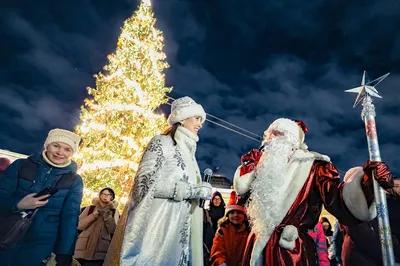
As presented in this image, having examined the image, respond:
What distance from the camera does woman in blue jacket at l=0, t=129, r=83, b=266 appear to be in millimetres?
2609

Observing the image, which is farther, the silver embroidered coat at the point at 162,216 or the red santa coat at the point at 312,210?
the red santa coat at the point at 312,210

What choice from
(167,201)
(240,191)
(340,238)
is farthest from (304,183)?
(340,238)

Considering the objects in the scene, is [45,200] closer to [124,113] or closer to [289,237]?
[289,237]

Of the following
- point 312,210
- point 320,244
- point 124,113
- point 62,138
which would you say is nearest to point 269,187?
point 312,210

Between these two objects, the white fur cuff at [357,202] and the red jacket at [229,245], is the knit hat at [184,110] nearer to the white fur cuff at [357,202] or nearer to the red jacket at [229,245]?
the white fur cuff at [357,202]

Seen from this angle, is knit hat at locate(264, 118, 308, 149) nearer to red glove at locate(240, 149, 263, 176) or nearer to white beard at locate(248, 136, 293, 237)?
white beard at locate(248, 136, 293, 237)

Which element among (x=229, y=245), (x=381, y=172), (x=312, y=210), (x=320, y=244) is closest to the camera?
(x=381, y=172)

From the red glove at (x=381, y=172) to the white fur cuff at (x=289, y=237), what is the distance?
2.73ft

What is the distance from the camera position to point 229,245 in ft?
13.1

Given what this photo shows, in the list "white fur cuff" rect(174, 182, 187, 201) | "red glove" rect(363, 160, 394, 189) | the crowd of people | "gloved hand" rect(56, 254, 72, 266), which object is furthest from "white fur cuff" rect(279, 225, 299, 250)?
"gloved hand" rect(56, 254, 72, 266)

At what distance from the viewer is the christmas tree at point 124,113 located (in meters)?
7.50

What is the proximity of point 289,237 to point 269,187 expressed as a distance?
22.0 inches

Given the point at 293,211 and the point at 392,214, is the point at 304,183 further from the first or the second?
the point at 392,214

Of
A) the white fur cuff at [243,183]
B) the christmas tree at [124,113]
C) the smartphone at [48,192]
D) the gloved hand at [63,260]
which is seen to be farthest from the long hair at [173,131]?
the christmas tree at [124,113]
